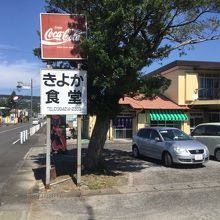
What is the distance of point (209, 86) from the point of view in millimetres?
36719

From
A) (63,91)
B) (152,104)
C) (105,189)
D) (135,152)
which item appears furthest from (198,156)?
(152,104)

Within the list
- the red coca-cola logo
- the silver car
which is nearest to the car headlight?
the silver car

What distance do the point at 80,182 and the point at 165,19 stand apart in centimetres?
553

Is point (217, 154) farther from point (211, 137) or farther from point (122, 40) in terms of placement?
point (122, 40)

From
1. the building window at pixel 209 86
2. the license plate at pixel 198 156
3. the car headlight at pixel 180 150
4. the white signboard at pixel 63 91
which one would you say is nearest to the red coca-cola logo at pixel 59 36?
the white signboard at pixel 63 91

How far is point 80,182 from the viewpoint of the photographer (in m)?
12.3

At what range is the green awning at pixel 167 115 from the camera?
1366 inches

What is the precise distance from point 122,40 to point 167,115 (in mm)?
22514

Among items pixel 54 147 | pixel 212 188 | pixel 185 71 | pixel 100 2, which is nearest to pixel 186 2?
pixel 100 2

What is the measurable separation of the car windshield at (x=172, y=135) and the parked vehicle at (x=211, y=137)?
1.67 meters

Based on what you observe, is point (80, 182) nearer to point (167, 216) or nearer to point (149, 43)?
point (167, 216)

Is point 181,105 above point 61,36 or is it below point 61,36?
below

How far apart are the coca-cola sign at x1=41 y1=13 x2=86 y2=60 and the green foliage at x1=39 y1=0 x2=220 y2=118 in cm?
44

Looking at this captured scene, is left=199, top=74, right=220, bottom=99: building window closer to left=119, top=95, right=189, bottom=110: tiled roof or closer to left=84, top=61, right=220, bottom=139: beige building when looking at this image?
left=84, top=61, right=220, bottom=139: beige building
